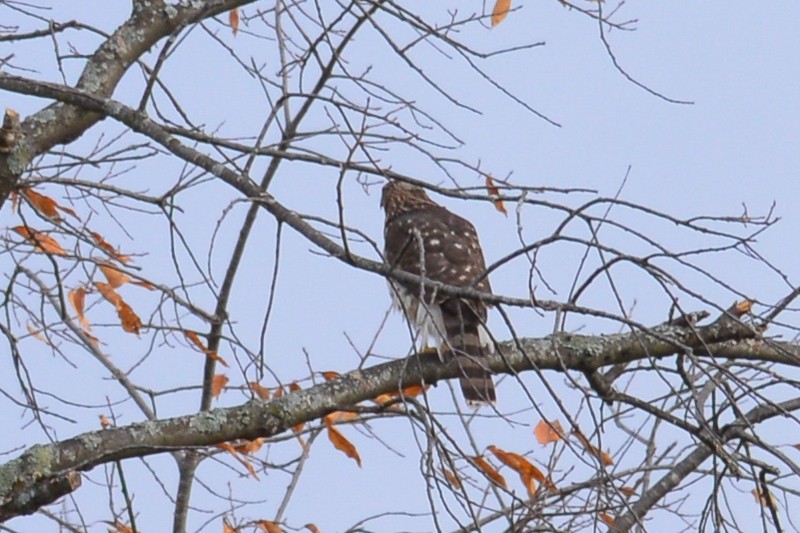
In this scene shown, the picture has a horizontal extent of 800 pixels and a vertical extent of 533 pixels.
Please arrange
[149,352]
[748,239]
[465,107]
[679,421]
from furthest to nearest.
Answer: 1. [149,352]
2. [465,107]
3. [679,421]
4. [748,239]

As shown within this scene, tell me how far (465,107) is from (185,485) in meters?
2.12

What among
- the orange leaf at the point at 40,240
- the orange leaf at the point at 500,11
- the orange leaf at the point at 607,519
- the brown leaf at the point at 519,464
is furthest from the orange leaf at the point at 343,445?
the orange leaf at the point at 500,11

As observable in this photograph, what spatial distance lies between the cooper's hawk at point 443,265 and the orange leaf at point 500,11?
0.82m

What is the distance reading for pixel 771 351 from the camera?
172 inches

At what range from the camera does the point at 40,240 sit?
4254mm

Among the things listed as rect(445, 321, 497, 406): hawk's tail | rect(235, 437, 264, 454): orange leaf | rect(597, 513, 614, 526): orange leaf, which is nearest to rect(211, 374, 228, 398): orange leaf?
rect(235, 437, 264, 454): orange leaf

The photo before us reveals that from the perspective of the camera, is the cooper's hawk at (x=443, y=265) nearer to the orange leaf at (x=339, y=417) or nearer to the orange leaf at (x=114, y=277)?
the orange leaf at (x=339, y=417)

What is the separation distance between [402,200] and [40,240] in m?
3.17

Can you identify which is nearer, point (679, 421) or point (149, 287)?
point (679, 421)

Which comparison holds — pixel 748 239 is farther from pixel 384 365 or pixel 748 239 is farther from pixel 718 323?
pixel 384 365

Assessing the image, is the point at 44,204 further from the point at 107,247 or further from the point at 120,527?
the point at 120,527

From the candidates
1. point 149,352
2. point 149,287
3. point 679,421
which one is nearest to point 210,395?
point 149,352

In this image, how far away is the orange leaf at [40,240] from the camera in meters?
4.18

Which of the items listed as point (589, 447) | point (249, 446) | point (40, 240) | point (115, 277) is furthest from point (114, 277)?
point (589, 447)
